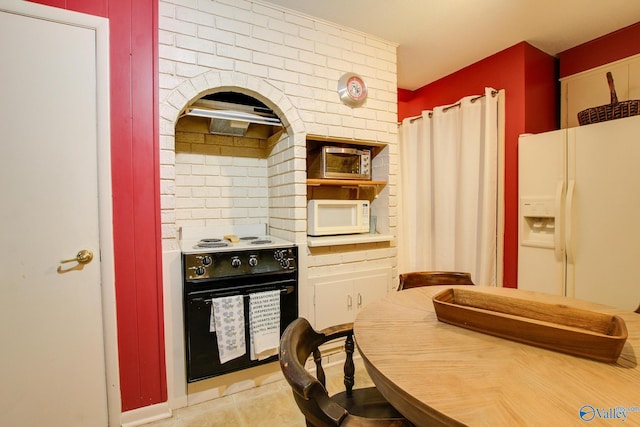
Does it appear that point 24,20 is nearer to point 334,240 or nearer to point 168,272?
point 168,272

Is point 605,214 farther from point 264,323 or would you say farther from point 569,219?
point 264,323

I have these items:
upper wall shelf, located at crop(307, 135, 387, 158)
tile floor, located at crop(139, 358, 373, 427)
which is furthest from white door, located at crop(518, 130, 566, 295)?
tile floor, located at crop(139, 358, 373, 427)

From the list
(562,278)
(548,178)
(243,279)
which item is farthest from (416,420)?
(548,178)

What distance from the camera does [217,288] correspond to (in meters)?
1.83

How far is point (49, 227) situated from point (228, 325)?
3.55 ft

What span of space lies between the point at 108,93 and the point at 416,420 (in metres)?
2.02

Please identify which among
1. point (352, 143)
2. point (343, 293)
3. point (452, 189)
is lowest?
point (343, 293)

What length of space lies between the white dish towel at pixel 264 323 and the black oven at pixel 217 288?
1.2 inches

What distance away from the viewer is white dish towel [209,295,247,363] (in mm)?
1809

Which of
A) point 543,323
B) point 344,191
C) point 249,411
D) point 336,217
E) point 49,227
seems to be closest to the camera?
point 543,323

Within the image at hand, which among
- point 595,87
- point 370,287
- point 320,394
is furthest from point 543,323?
point 595,87

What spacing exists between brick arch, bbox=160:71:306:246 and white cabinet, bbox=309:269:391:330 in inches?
41.4

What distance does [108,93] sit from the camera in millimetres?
1613

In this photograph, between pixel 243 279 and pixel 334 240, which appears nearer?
pixel 243 279
